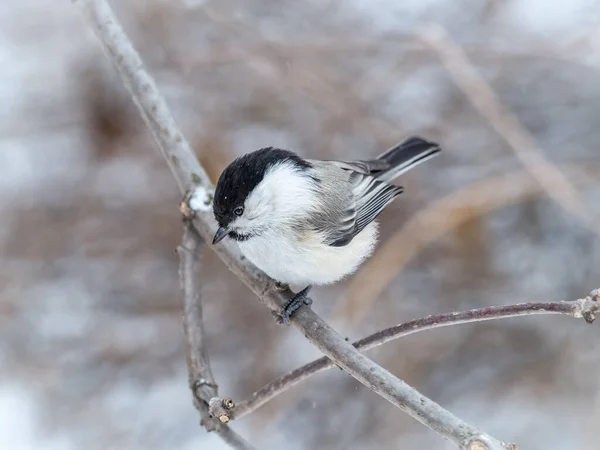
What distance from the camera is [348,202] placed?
6.47 feet

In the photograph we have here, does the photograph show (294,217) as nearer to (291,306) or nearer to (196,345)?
(291,306)

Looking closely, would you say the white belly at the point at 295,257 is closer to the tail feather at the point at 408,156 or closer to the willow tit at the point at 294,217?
the willow tit at the point at 294,217

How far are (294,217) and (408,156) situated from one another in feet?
2.06

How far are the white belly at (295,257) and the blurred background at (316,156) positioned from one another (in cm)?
96

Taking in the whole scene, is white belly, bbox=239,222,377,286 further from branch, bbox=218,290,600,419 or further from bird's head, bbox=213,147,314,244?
branch, bbox=218,290,600,419

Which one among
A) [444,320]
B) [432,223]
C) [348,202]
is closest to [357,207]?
[348,202]

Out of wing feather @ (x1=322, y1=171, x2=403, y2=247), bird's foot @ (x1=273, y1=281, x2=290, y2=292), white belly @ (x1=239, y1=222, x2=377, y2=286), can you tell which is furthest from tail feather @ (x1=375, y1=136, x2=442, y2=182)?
bird's foot @ (x1=273, y1=281, x2=290, y2=292)

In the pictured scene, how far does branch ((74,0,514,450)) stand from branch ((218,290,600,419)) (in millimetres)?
62

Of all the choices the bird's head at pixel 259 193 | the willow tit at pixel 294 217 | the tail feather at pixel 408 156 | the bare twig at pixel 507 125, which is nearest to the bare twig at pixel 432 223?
the bare twig at pixel 507 125

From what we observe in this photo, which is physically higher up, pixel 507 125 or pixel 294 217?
pixel 507 125

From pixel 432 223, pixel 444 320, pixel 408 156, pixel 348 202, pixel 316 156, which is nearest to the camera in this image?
pixel 444 320

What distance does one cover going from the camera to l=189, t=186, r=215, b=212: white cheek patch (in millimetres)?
1819

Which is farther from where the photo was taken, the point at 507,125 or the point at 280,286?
the point at 507,125

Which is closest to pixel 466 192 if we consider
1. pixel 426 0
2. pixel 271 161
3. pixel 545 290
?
pixel 545 290
